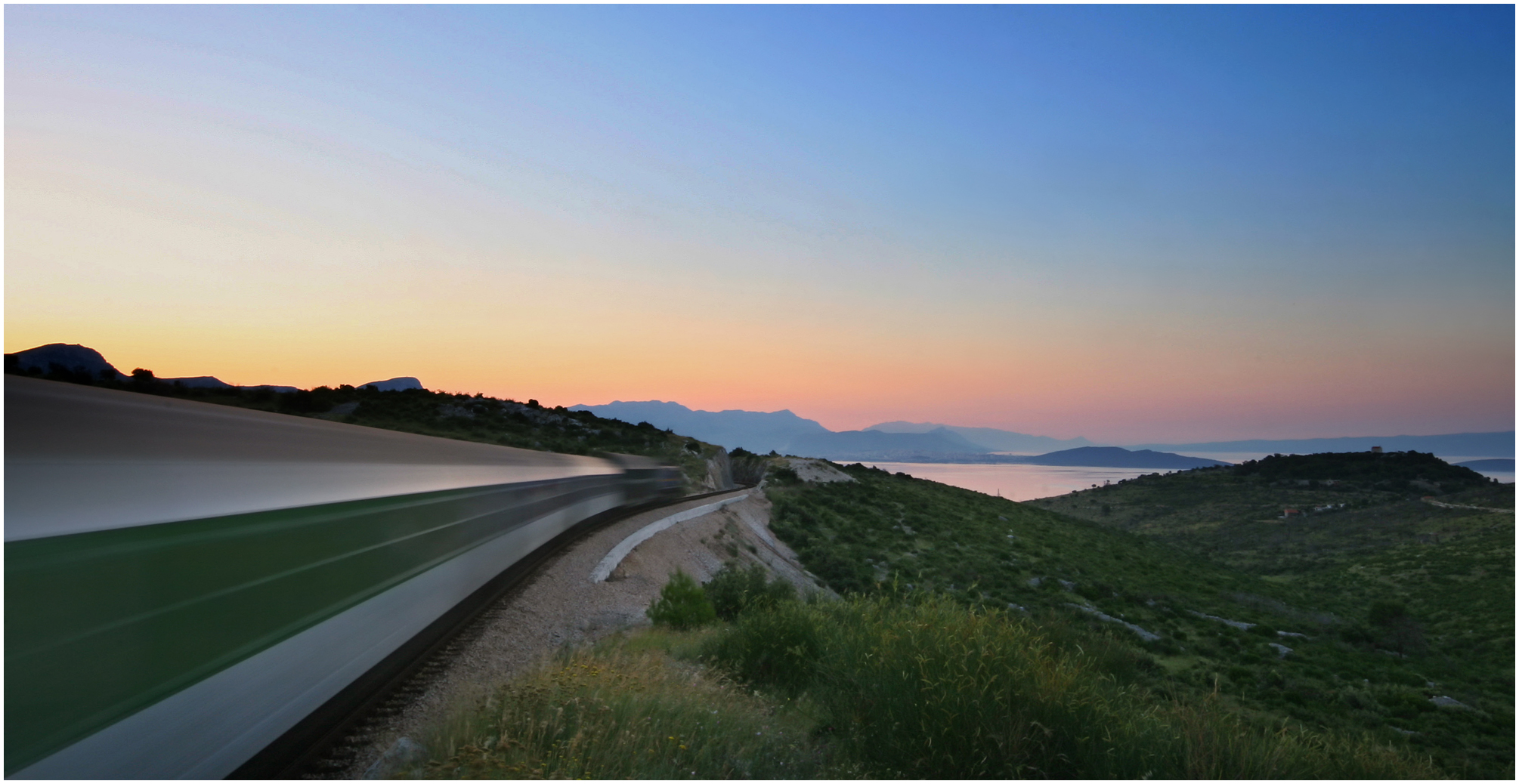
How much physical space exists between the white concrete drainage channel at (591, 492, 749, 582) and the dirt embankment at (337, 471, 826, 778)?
0.14ft

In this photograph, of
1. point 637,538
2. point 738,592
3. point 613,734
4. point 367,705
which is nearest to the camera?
point 613,734

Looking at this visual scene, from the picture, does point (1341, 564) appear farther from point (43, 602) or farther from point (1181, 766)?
point (43, 602)

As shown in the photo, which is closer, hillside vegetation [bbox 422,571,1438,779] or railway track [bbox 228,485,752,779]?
railway track [bbox 228,485,752,779]

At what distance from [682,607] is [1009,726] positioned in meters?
5.21

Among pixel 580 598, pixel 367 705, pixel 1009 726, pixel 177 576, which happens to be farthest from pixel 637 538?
pixel 177 576

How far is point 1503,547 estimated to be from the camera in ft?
139

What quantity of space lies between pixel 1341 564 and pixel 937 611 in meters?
53.4

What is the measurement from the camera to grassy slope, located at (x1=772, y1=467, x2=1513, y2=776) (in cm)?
1795

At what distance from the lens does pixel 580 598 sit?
10.3 meters

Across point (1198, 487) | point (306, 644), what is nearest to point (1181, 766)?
point (306, 644)

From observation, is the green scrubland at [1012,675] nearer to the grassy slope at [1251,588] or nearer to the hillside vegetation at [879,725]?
the hillside vegetation at [879,725]

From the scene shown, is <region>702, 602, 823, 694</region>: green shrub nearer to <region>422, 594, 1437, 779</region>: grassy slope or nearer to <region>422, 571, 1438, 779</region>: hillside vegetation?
<region>422, 571, 1438, 779</region>: hillside vegetation

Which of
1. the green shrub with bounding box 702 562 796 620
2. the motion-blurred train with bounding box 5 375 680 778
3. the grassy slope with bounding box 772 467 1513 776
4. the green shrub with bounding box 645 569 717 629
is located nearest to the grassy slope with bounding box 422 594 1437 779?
the motion-blurred train with bounding box 5 375 680 778

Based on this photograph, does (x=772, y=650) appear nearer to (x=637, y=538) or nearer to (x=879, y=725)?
(x=879, y=725)
